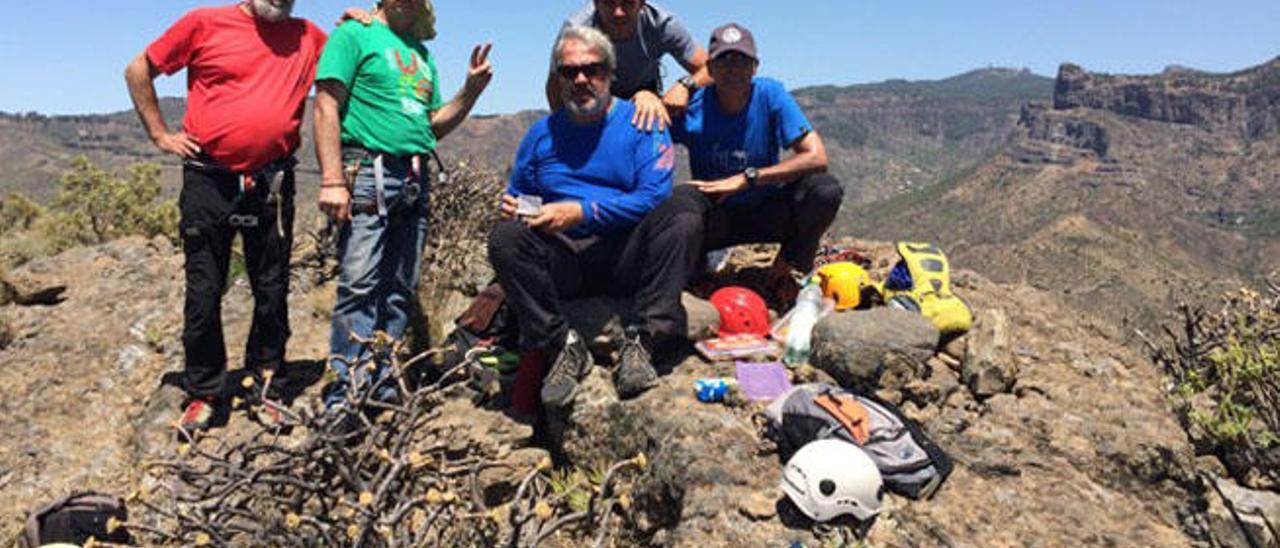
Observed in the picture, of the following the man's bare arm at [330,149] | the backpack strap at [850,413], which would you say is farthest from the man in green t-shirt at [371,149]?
the backpack strap at [850,413]

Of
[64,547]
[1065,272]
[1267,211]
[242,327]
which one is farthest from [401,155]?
[1267,211]

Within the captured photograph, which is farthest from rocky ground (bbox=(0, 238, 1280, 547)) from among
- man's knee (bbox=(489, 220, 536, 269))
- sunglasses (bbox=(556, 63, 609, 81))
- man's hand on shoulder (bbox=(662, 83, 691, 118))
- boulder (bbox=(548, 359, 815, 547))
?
sunglasses (bbox=(556, 63, 609, 81))

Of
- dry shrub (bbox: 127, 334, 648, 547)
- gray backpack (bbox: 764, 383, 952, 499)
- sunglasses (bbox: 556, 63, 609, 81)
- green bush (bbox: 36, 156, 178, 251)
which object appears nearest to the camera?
dry shrub (bbox: 127, 334, 648, 547)

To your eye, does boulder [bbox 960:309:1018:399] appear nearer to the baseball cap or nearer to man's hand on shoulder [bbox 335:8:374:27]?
the baseball cap

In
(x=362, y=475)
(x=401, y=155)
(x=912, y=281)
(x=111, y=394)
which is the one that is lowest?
(x=111, y=394)

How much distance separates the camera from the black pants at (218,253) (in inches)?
179

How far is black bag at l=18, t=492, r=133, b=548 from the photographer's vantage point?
13.1ft

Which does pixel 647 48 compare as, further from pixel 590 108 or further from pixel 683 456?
pixel 683 456

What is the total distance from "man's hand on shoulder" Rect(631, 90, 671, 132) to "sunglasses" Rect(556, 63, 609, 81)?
341 millimetres

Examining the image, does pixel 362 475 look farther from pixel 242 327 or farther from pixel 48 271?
pixel 48 271

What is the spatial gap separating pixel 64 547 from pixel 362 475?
47.6 inches

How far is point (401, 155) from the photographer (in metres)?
4.39

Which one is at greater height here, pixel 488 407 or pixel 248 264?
pixel 248 264

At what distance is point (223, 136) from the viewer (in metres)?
4.41
